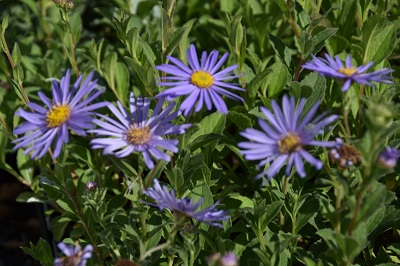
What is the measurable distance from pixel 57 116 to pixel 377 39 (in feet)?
3.88

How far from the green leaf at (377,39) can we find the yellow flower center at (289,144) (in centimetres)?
77

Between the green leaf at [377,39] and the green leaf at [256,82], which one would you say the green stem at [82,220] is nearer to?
the green leaf at [256,82]

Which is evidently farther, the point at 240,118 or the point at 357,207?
the point at 240,118

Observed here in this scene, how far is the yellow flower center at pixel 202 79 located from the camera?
1702 mm

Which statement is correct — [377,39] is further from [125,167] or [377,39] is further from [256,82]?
[125,167]

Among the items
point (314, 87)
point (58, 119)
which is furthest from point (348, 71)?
point (58, 119)

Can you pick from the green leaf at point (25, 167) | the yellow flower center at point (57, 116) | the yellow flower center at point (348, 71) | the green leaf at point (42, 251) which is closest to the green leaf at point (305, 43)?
the yellow flower center at point (348, 71)

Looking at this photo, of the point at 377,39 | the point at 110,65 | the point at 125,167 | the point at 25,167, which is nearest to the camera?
the point at 125,167

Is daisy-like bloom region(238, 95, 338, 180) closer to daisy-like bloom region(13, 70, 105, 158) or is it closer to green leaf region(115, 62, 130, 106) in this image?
daisy-like bloom region(13, 70, 105, 158)

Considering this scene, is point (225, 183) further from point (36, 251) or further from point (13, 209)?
point (13, 209)

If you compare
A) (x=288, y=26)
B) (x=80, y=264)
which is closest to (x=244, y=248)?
(x=80, y=264)

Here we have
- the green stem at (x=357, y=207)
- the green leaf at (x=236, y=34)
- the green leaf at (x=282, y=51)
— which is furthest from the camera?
the green leaf at (x=282, y=51)

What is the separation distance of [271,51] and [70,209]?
3.92ft

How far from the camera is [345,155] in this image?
1.49m
